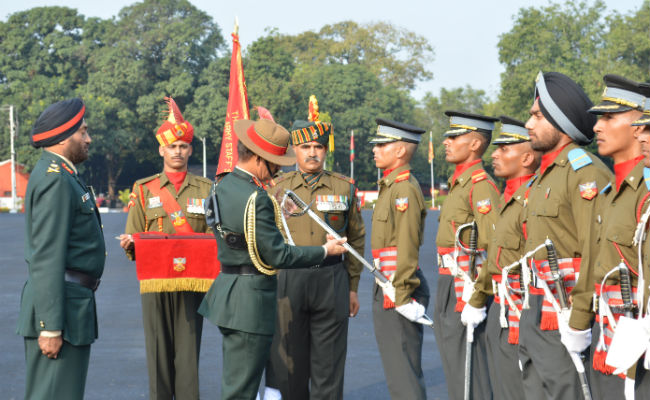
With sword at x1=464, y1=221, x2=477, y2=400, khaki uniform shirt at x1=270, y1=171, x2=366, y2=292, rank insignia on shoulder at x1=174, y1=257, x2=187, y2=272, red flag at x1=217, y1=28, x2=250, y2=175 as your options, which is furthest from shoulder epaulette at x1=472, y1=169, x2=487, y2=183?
red flag at x1=217, y1=28, x2=250, y2=175

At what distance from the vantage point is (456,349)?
689 cm

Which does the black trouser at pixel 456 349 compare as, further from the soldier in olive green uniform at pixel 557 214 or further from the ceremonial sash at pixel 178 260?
the ceremonial sash at pixel 178 260

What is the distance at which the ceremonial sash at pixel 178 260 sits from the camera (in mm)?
7000

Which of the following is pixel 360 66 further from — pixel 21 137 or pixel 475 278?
pixel 475 278

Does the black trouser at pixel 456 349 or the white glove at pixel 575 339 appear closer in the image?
the white glove at pixel 575 339

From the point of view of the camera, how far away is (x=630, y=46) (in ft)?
212

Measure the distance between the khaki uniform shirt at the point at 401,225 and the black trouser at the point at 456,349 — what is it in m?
0.36

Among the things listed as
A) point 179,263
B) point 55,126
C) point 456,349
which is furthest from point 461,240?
point 55,126

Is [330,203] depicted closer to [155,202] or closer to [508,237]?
[155,202]

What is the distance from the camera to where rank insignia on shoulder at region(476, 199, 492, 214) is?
6.72 meters

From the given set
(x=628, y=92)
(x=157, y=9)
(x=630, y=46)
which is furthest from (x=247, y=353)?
(x=157, y=9)

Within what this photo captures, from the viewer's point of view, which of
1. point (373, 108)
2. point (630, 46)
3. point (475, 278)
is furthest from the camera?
point (373, 108)

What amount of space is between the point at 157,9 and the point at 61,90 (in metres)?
14.0

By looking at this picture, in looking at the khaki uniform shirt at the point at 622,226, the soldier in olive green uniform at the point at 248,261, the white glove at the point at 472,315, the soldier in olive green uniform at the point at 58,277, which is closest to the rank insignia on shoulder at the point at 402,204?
the white glove at the point at 472,315
